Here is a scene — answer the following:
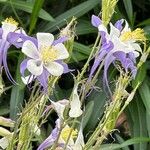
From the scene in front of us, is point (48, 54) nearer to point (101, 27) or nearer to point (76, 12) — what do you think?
point (101, 27)

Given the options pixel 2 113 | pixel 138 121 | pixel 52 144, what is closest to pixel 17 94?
pixel 2 113

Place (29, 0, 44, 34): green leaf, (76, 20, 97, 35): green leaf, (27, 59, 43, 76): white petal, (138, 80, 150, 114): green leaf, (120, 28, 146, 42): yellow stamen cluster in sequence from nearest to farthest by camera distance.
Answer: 1. (27, 59, 43, 76): white petal
2. (120, 28, 146, 42): yellow stamen cluster
3. (29, 0, 44, 34): green leaf
4. (138, 80, 150, 114): green leaf
5. (76, 20, 97, 35): green leaf

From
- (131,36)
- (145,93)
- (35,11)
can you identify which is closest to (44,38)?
(131,36)

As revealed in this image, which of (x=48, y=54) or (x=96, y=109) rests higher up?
(x=48, y=54)

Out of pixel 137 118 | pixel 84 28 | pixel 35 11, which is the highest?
pixel 35 11

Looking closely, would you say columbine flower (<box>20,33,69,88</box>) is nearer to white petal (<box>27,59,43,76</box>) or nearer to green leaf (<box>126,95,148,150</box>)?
white petal (<box>27,59,43,76</box>)

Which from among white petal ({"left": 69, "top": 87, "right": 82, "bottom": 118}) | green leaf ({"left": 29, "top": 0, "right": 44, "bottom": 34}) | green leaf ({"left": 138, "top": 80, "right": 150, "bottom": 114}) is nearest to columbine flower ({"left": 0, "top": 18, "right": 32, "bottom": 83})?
white petal ({"left": 69, "top": 87, "right": 82, "bottom": 118})
